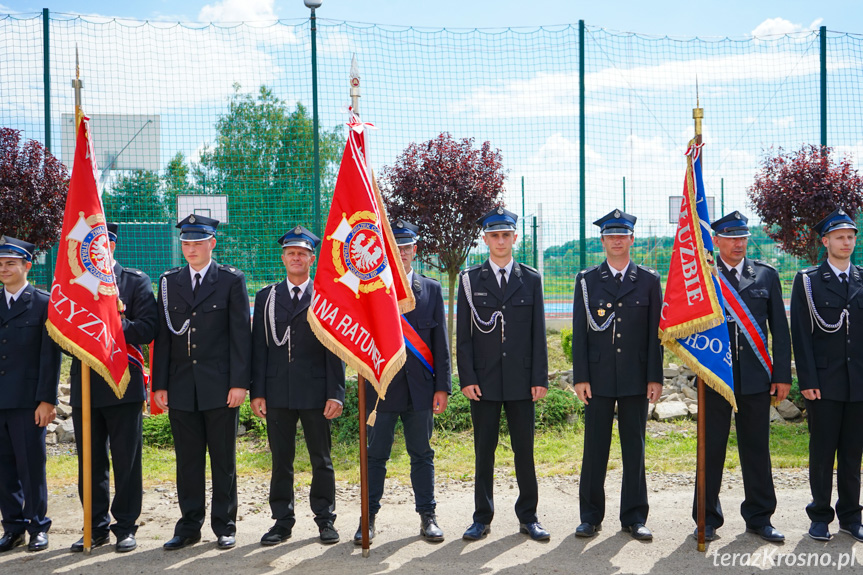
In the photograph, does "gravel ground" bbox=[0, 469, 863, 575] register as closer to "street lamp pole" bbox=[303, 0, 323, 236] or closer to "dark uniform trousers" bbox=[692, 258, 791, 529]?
"dark uniform trousers" bbox=[692, 258, 791, 529]

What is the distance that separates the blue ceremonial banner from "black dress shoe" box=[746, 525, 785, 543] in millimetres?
816

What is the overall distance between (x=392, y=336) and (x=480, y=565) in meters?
1.45

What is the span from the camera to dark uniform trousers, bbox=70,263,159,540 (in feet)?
16.2

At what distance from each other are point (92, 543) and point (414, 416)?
2.20 m

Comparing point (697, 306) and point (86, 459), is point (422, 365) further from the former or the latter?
point (86, 459)

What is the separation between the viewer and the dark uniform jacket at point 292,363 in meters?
4.93

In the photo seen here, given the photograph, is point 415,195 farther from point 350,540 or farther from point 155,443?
point 350,540

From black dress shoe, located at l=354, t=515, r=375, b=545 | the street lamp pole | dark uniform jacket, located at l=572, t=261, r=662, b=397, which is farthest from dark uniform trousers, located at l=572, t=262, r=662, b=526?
the street lamp pole

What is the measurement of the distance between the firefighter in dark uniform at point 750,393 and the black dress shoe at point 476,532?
4.43 feet

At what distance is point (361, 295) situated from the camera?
15.9 feet

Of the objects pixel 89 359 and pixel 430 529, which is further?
pixel 430 529

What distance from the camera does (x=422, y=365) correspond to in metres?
5.08

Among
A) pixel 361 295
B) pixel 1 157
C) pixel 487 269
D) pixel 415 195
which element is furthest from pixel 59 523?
pixel 415 195

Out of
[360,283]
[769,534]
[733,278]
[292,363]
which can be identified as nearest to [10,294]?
[292,363]
